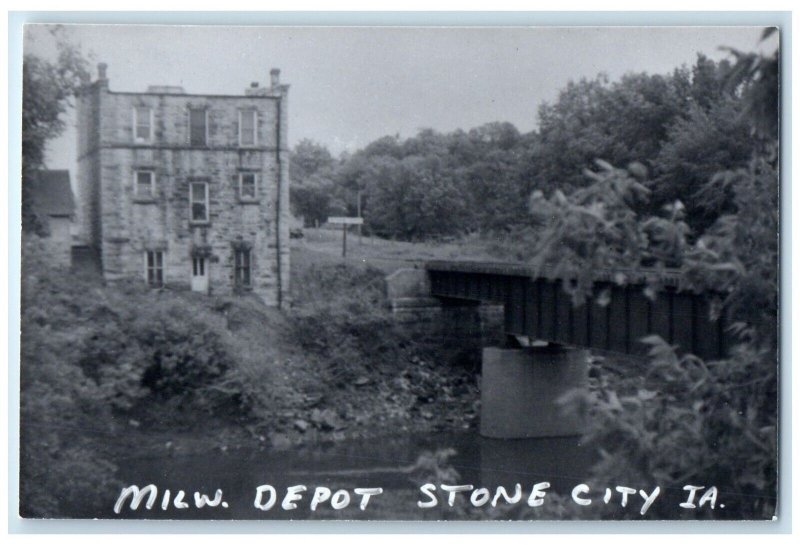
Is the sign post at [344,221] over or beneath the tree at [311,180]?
beneath

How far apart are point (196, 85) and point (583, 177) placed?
4553mm

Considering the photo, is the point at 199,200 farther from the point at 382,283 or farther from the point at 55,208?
the point at 382,283

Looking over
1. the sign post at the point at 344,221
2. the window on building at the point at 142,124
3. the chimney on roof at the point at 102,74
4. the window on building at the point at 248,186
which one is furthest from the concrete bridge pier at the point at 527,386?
the chimney on roof at the point at 102,74

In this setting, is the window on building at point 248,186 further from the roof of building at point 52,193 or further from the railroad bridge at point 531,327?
the railroad bridge at point 531,327

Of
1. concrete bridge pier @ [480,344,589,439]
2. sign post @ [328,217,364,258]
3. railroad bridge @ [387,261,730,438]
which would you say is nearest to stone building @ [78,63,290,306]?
sign post @ [328,217,364,258]

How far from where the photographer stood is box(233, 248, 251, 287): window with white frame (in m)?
11.6

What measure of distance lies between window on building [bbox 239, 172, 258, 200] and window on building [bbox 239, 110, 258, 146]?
40cm

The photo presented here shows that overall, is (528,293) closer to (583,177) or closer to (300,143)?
(583,177)

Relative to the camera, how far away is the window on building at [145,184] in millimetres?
10773

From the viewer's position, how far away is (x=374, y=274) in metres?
12.8

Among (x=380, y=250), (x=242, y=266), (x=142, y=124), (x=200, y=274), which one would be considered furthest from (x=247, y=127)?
(x=380, y=250)

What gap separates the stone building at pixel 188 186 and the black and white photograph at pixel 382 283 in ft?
0.12

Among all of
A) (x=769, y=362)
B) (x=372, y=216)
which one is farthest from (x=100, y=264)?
(x=769, y=362)

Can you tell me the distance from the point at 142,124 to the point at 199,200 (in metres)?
→ 1.28
